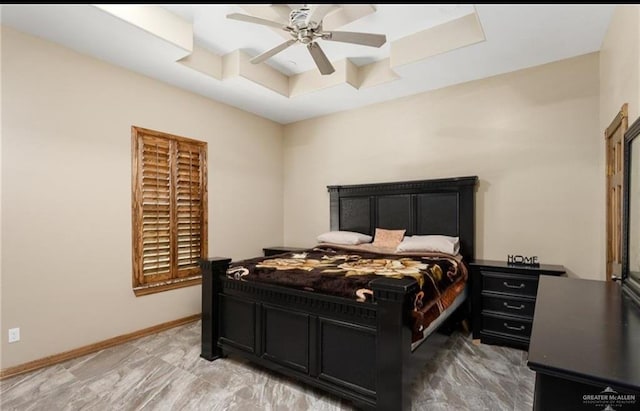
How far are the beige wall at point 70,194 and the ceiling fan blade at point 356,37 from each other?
7.50ft

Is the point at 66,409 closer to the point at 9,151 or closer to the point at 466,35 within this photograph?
the point at 9,151

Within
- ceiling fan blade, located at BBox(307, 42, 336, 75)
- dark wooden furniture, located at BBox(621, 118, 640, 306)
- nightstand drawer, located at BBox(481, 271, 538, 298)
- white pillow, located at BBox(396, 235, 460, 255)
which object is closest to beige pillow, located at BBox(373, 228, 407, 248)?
white pillow, located at BBox(396, 235, 460, 255)

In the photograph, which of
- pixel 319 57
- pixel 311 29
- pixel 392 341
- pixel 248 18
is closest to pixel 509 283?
pixel 392 341

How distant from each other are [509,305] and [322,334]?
203 cm

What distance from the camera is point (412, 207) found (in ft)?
13.6

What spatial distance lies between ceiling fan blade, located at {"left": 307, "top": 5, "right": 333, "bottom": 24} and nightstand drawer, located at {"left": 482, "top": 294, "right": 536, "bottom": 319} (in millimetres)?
3017

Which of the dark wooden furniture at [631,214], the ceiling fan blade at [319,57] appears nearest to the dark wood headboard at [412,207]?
the dark wooden furniture at [631,214]

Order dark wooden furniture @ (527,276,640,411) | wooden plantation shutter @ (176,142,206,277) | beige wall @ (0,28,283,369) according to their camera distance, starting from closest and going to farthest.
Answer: dark wooden furniture @ (527,276,640,411) < beige wall @ (0,28,283,369) < wooden plantation shutter @ (176,142,206,277)

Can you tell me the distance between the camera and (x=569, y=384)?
100 centimetres

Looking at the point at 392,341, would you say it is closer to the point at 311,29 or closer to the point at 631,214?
the point at 631,214

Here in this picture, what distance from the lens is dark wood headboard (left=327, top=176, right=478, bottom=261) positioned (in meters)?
3.76

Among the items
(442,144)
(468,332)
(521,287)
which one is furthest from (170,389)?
(442,144)

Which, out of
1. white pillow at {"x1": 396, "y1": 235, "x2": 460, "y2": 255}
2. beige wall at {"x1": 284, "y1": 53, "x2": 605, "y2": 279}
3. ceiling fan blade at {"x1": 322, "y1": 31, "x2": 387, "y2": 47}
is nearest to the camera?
ceiling fan blade at {"x1": 322, "y1": 31, "x2": 387, "y2": 47}

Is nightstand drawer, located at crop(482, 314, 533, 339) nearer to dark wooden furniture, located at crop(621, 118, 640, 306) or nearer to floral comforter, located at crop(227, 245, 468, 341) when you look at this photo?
floral comforter, located at crop(227, 245, 468, 341)
